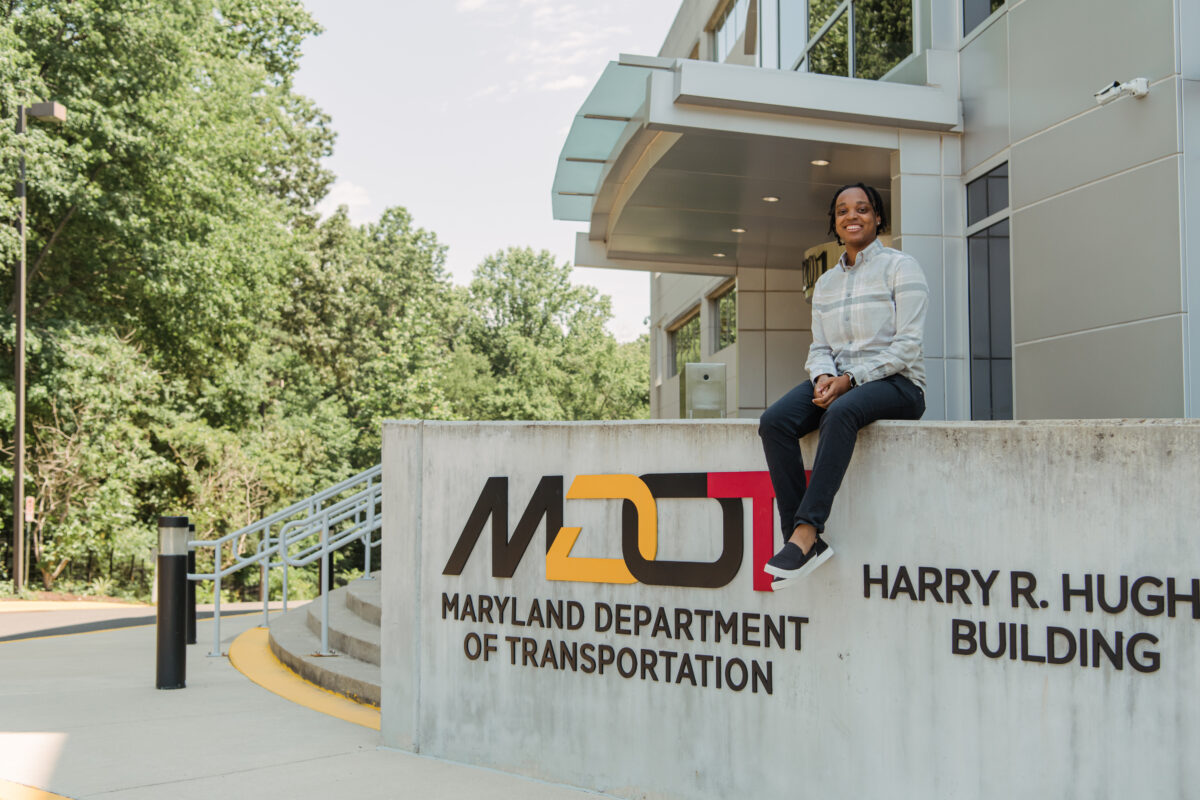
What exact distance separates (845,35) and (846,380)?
9202 millimetres

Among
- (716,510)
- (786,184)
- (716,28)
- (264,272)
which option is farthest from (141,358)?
(716,510)

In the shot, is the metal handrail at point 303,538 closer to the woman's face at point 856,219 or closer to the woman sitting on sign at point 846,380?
the woman sitting on sign at point 846,380

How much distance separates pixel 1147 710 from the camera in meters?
3.48

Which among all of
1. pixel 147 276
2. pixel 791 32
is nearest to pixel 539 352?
pixel 147 276

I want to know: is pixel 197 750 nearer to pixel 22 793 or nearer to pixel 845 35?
pixel 22 793

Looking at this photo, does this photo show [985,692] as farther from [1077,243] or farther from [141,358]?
[141,358]

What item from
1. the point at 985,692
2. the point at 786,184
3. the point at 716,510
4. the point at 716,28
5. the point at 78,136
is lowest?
the point at 985,692

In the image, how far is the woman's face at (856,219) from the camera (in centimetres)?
437

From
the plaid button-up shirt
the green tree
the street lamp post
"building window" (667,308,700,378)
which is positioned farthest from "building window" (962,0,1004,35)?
the green tree

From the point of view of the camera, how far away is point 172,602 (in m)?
7.07

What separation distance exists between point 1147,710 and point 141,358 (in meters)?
27.0

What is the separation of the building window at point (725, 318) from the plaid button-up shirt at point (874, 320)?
45.5ft

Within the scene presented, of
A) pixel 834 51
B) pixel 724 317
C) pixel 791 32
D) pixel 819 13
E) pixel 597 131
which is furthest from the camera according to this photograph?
pixel 724 317

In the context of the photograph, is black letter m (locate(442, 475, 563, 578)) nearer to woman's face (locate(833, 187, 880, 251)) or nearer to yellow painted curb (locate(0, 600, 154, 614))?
woman's face (locate(833, 187, 880, 251))
